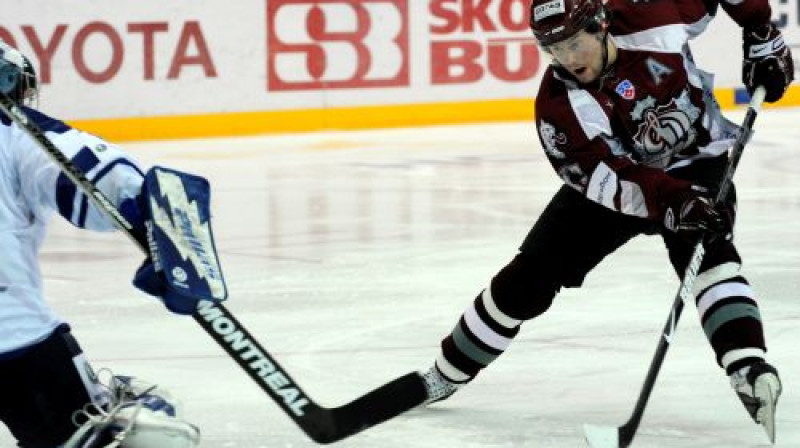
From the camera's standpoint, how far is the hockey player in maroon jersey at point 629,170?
328 cm

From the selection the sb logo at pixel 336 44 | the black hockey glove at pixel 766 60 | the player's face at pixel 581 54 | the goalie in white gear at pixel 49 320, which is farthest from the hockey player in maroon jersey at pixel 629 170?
Result: the sb logo at pixel 336 44

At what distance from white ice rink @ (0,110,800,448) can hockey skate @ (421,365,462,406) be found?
34mm

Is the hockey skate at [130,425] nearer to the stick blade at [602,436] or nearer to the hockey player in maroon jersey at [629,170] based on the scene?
the stick blade at [602,436]

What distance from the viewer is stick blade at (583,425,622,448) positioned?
3.24 metres

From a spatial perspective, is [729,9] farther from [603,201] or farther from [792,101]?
[792,101]

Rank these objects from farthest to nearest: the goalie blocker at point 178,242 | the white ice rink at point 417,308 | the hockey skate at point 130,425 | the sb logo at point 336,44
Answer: the sb logo at point 336,44, the white ice rink at point 417,308, the hockey skate at point 130,425, the goalie blocker at point 178,242

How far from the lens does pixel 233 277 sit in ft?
17.6

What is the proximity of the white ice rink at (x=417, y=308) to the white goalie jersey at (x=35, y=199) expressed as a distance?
111cm

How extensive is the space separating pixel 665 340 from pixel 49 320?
1.32 metres

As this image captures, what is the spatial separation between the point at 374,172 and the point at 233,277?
2.53m

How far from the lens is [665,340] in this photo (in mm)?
3340

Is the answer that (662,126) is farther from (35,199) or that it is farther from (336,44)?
(336,44)

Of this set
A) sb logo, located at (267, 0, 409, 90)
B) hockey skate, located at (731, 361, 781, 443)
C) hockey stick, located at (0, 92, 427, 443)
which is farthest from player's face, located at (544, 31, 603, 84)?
sb logo, located at (267, 0, 409, 90)

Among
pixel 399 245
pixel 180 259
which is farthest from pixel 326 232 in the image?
pixel 180 259
